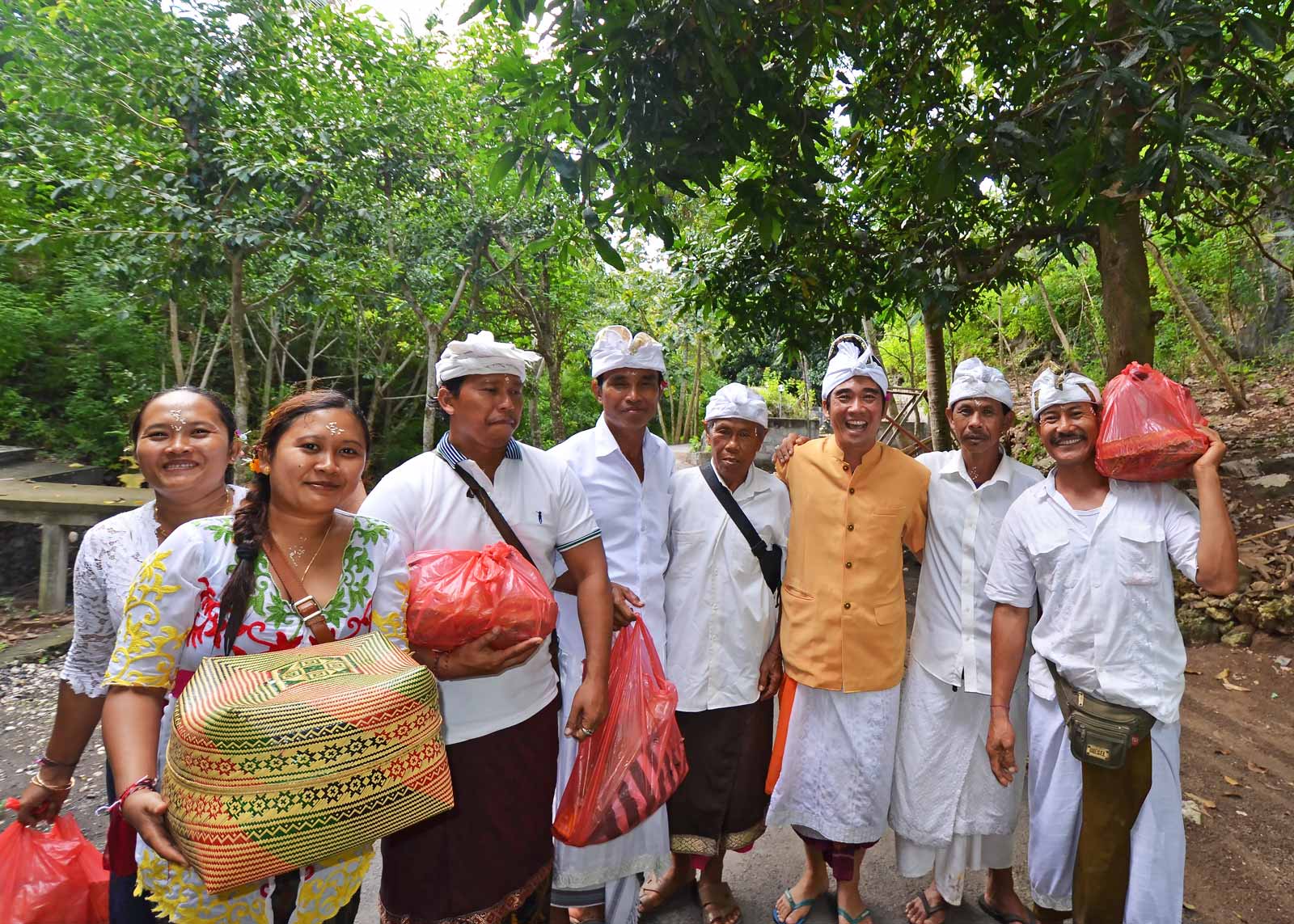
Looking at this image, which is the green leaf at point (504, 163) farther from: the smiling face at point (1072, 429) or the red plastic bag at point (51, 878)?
the red plastic bag at point (51, 878)

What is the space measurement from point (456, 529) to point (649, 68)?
73.1 inches

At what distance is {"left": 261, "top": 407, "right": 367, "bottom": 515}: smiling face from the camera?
1.69 meters

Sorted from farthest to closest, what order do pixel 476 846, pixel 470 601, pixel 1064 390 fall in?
pixel 1064 390 < pixel 476 846 < pixel 470 601

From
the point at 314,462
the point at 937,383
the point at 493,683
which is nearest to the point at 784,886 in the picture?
the point at 493,683

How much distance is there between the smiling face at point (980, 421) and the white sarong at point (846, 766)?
3.18ft

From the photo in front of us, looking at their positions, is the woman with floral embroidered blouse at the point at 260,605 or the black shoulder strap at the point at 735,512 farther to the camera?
the black shoulder strap at the point at 735,512

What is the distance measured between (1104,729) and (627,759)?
1.47m

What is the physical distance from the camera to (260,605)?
157 cm

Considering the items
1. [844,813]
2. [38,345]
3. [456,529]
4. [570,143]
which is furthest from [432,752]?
[38,345]

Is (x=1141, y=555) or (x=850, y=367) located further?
(x=850, y=367)

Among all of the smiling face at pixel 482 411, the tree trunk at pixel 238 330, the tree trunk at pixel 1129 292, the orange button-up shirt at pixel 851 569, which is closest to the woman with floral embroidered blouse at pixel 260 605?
the smiling face at pixel 482 411

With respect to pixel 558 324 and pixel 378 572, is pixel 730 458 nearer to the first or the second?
pixel 378 572

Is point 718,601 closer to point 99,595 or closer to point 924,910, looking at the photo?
point 924,910

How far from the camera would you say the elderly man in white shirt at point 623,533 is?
2.54m
